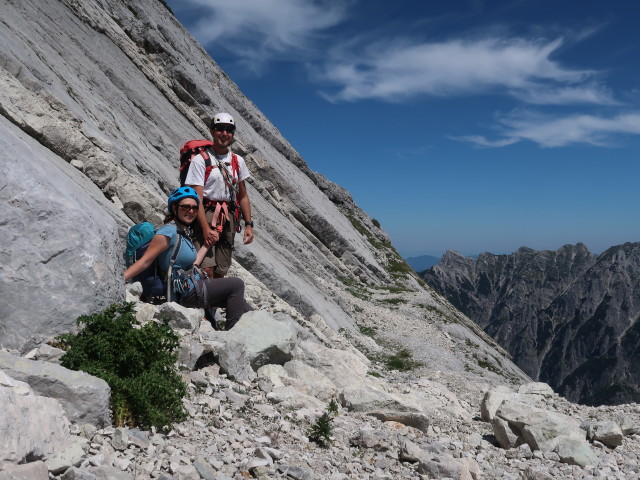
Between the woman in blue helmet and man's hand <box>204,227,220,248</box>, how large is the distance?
1007 millimetres

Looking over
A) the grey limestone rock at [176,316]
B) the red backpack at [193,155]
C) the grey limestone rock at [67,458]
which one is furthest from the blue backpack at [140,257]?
the grey limestone rock at [67,458]

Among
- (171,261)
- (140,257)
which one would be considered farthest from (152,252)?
(140,257)

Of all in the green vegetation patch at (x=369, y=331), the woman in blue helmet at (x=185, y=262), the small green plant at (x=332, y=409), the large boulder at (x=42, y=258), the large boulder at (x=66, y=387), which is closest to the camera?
the large boulder at (x=66, y=387)

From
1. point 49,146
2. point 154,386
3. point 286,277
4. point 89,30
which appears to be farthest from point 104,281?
point 89,30

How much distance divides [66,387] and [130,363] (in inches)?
47.2

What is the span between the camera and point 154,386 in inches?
251

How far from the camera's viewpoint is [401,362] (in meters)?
23.8

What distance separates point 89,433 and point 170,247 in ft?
15.1

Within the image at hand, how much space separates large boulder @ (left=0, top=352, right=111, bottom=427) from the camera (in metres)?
5.48

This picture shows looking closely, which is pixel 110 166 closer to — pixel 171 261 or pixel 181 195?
pixel 181 195

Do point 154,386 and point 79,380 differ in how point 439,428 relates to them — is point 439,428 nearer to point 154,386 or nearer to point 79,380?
point 154,386

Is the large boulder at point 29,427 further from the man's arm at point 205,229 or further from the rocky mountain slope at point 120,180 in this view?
the man's arm at point 205,229

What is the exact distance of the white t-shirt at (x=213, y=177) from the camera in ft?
38.1

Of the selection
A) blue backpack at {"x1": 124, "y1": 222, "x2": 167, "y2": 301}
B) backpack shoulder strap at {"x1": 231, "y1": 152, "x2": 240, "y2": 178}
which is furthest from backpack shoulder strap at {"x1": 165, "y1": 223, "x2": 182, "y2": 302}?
backpack shoulder strap at {"x1": 231, "y1": 152, "x2": 240, "y2": 178}
